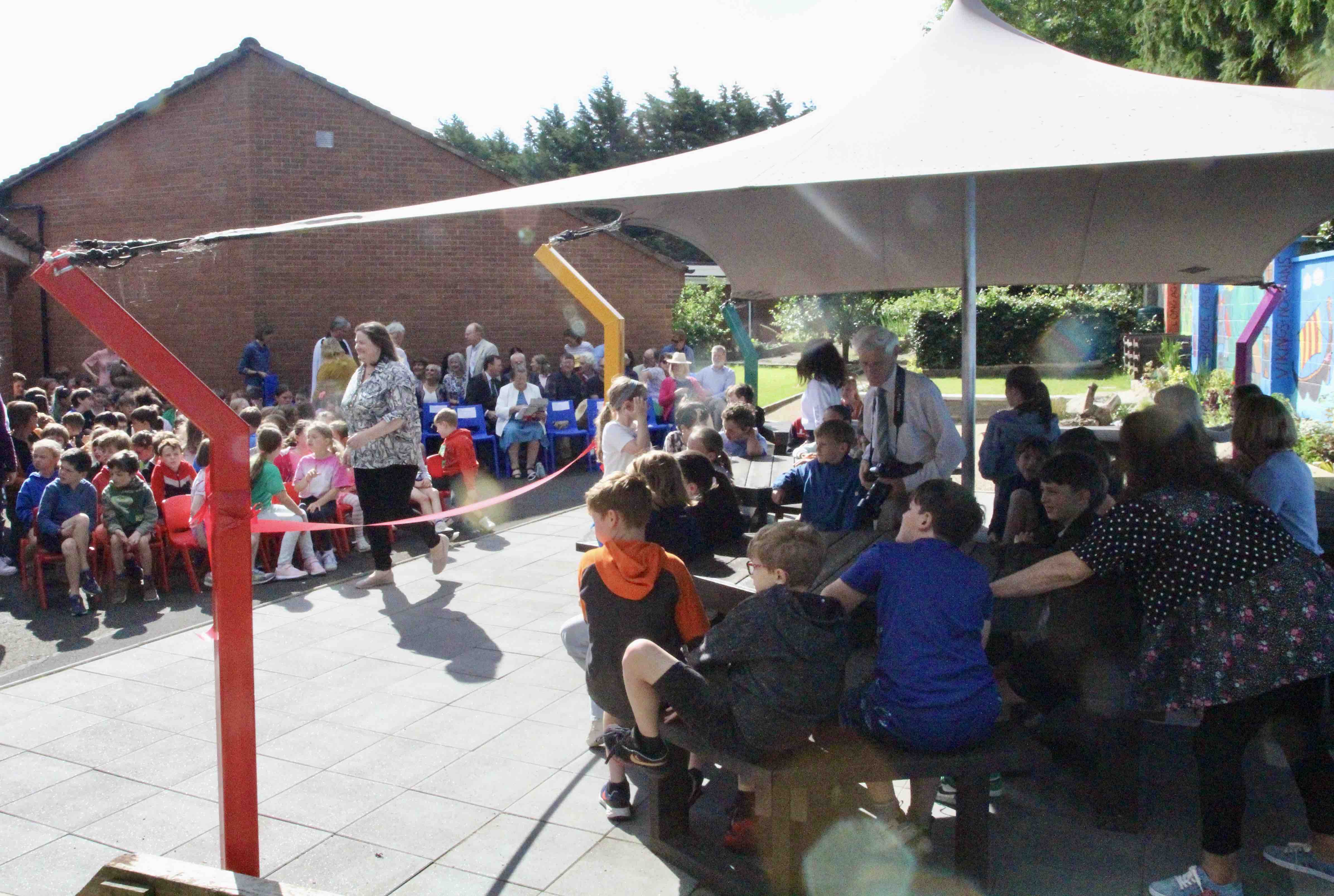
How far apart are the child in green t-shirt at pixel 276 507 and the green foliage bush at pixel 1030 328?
18.1 m

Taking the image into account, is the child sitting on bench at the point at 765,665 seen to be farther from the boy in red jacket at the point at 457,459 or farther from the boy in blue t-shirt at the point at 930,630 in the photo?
the boy in red jacket at the point at 457,459

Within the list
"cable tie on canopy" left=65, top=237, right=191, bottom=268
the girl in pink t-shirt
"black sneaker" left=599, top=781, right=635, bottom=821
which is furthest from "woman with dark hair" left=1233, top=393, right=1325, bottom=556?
the girl in pink t-shirt

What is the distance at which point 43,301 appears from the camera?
674 inches

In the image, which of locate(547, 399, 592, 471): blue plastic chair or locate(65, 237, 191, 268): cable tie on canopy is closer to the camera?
locate(65, 237, 191, 268): cable tie on canopy

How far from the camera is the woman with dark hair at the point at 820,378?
7.44 metres

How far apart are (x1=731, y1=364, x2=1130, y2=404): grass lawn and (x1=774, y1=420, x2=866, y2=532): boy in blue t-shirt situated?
13.0 metres

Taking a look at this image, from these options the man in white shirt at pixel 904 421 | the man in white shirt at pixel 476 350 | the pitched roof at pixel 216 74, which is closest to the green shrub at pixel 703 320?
the pitched roof at pixel 216 74

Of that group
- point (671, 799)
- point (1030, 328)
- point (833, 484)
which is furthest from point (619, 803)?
point (1030, 328)

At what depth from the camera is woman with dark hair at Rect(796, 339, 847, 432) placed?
24.4ft

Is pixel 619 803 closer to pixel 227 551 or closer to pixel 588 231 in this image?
pixel 227 551

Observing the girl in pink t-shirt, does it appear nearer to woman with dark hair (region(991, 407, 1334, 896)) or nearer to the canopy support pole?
the canopy support pole

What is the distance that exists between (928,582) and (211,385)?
15.6 m

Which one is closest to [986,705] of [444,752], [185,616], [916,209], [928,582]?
[928,582]

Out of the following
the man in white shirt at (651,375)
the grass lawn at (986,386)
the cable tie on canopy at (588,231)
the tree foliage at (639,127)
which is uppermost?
the tree foliage at (639,127)
